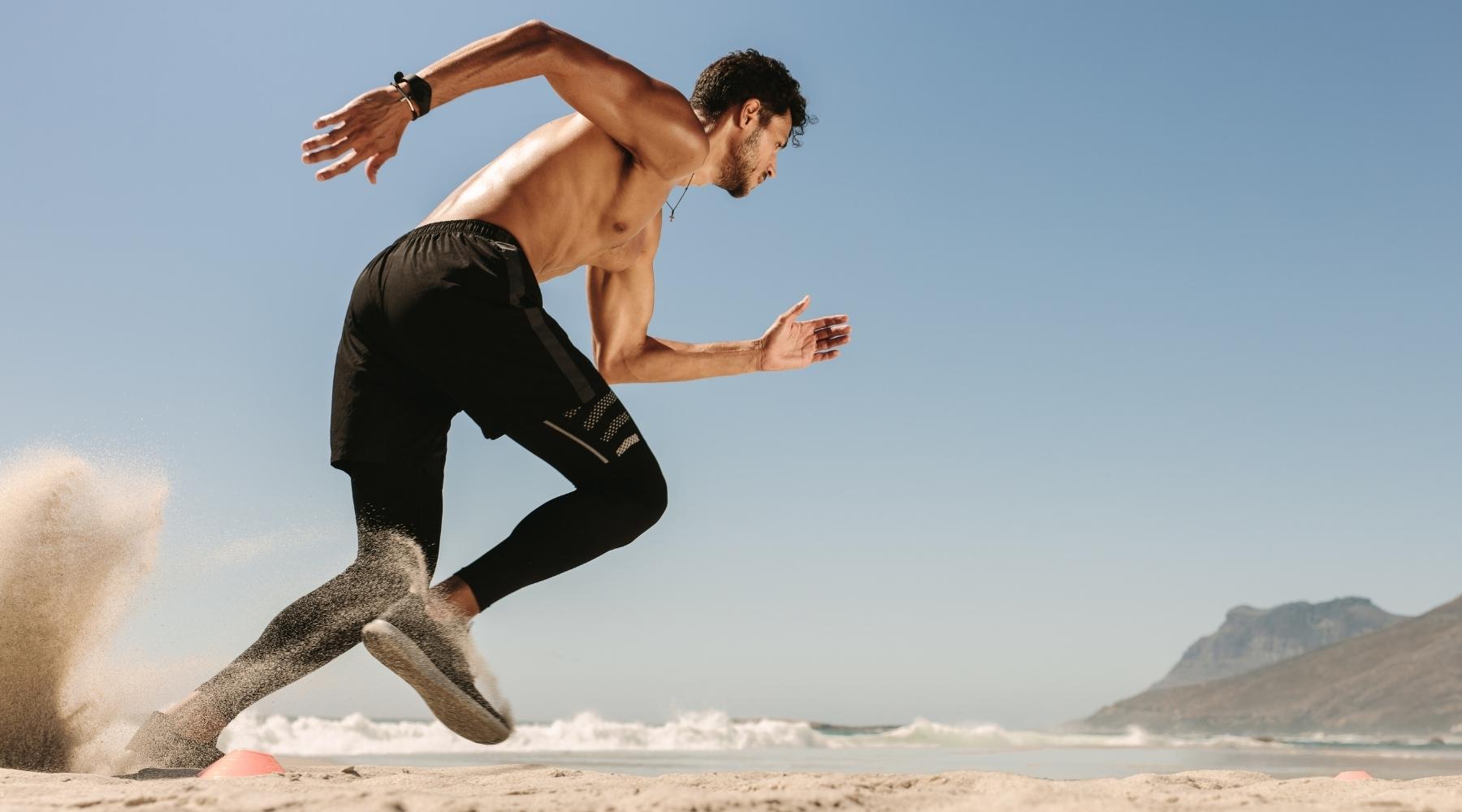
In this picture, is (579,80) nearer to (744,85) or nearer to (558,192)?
(558,192)

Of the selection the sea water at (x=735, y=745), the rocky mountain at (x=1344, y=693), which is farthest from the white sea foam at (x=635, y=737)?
the rocky mountain at (x=1344, y=693)

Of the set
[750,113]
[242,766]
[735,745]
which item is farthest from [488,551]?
[735,745]

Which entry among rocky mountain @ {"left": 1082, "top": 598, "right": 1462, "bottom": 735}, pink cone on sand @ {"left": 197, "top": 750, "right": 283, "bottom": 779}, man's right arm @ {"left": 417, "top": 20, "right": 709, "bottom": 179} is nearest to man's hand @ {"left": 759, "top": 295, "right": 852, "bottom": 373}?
man's right arm @ {"left": 417, "top": 20, "right": 709, "bottom": 179}

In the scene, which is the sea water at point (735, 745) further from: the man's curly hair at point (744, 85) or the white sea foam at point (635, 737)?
the man's curly hair at point (744, 85)

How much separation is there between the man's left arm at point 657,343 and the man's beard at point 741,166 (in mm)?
317

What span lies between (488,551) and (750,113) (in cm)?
161

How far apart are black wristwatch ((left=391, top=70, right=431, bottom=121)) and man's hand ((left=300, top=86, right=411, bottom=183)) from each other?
2 centimetres

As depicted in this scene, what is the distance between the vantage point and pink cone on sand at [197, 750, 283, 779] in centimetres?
250

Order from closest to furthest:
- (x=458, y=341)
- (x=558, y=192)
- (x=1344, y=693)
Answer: (x=458, y=341) < (x=558, y=192) < (x=1344, y=693)

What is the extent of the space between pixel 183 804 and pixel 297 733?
46.2ft

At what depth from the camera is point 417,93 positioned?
248 cm

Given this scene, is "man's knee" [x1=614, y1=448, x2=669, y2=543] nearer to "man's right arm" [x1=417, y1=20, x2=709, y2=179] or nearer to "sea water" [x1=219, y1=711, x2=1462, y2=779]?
"man's right arm" [x1=417, y1=20, x2=709, y2=179]

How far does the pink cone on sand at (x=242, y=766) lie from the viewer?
8.19 ft

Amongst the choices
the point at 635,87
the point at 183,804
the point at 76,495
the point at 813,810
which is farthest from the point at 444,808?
the point at 76,495
